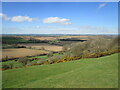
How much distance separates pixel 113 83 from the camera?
3383 mm

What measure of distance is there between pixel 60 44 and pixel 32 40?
451 cm

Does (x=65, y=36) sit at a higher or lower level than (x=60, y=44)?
higher

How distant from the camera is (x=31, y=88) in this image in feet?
11.1

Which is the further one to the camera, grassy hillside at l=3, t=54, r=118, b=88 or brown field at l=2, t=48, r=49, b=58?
brown field at l=2, t=48, r=49, b=58

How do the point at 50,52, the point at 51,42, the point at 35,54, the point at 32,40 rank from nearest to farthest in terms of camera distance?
the point at 35,54 → the point at 50,52 → the point at 32,40 → the point at 51,42

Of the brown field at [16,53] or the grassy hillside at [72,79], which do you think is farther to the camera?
the brown field at [16,53]

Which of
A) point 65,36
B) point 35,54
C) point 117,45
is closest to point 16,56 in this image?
point 35,54

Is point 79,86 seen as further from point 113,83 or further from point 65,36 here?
point 65,36

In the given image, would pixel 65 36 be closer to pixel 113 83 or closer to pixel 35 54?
pixel 35 54

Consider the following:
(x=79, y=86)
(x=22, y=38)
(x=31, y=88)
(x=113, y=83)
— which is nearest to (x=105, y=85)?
(x=113, y=83)

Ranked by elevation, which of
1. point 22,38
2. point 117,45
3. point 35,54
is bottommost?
point 35,54

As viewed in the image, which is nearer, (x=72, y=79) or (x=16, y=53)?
(x=72, y=79)

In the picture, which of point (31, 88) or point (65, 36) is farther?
point (65, 36)

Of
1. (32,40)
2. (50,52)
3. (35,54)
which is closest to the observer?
(35,54)
